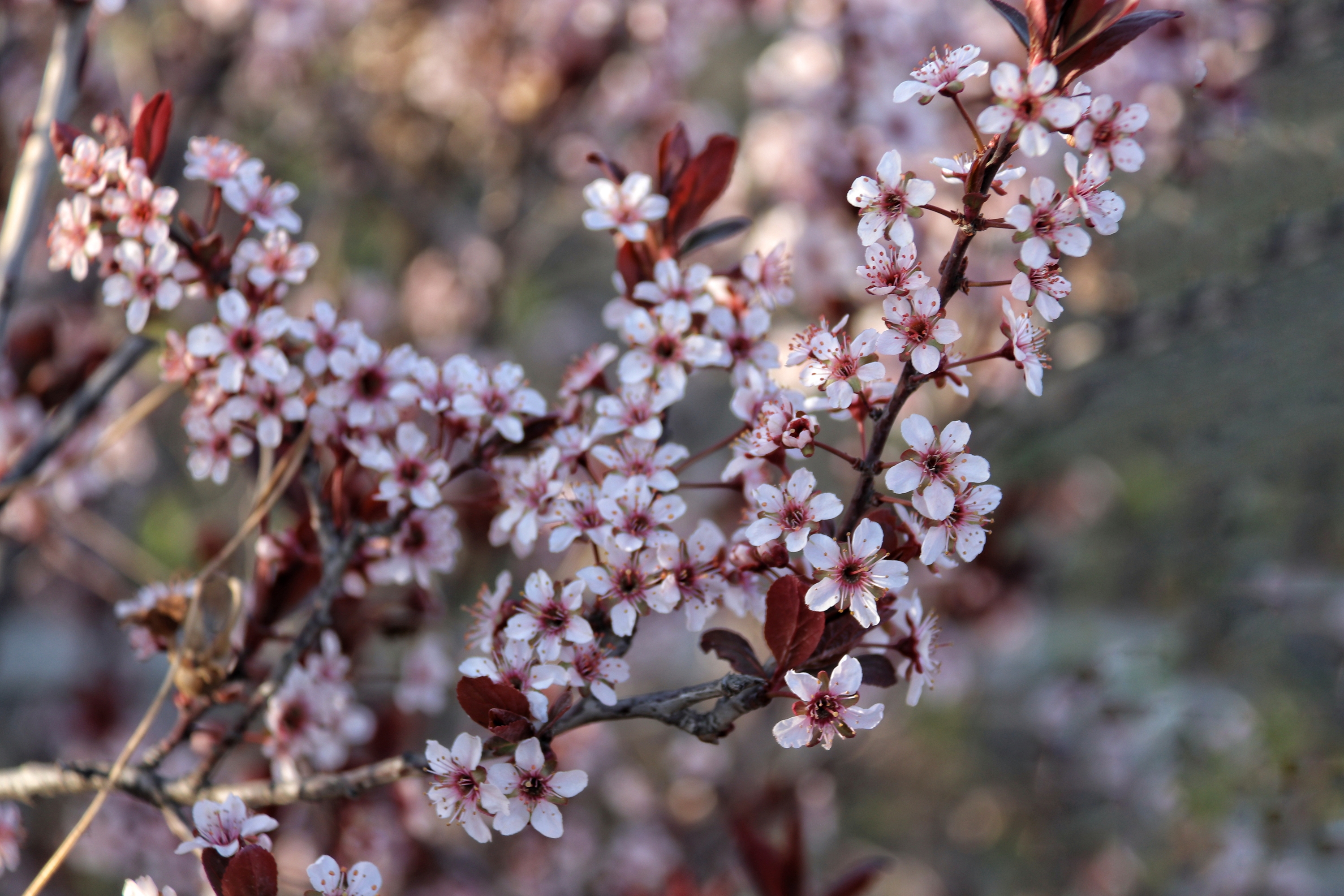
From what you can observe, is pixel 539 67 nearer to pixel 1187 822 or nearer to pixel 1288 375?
pixel 1288 375

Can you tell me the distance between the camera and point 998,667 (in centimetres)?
373

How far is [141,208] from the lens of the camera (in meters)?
0.89

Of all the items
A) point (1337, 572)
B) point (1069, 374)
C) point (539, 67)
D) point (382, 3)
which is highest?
point (382, 3)

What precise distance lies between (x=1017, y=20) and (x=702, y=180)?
0.36m

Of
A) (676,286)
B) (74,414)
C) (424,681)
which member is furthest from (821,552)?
(74,414)

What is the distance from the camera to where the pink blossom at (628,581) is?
800 millimetres

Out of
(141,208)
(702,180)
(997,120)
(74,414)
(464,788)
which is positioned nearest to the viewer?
(997,120)

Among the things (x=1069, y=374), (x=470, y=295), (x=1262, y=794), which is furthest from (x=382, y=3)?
(x=1262, y=794)

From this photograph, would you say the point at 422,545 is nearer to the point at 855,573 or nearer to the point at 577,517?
the point at 577,517

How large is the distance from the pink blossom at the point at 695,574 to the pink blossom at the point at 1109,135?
440 mm

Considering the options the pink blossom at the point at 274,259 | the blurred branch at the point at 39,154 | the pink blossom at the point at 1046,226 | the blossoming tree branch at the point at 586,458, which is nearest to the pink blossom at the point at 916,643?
the blossoming tree branch at the point at 586,458

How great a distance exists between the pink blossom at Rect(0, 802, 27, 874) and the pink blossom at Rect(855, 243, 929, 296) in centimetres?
102

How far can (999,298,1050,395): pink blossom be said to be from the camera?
2.40ft

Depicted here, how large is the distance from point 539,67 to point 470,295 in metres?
0.64
